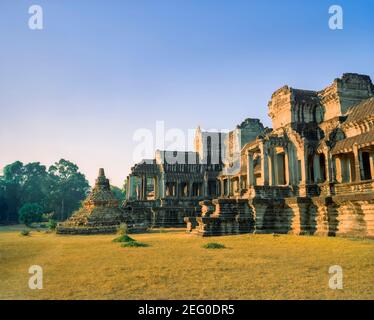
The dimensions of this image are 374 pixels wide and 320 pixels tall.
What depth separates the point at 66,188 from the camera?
73312 mm

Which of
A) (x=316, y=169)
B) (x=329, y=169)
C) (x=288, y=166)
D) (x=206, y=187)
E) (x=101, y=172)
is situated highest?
(x=101, y=172)

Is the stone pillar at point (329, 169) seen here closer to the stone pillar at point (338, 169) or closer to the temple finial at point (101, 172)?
the stone pillar at point (338, 169)

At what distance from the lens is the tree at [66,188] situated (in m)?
69.9

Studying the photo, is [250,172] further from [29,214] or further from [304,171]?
[29,214]

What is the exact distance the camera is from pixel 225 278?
293 inches

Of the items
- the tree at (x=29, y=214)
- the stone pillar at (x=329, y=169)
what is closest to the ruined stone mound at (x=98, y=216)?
the stone pillar at (x=329, y=169)

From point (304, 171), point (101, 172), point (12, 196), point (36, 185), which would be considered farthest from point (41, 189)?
point (304, 171)

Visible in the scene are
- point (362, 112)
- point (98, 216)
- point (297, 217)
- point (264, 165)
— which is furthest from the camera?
point (98, 216)

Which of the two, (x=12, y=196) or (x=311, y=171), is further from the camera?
(x=12, y=196)

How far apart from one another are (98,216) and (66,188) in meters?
48.0
